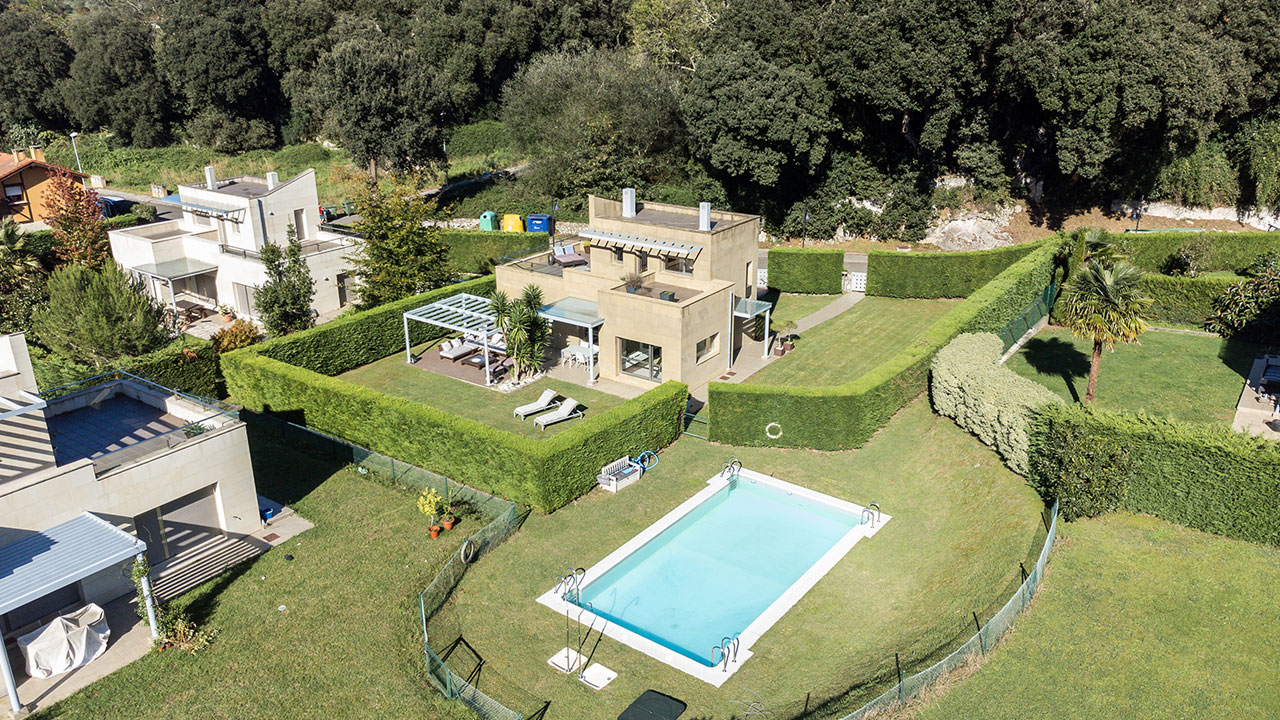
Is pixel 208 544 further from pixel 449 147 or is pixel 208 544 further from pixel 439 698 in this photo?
pixel 449 147

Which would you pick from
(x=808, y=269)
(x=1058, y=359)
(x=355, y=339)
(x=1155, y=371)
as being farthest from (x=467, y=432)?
(x=1155, y=371)

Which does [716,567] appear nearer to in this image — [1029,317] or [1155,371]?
[1155,371]

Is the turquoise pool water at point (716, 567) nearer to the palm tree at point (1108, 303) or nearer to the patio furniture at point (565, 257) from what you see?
the palm tree at point (1108, 303)

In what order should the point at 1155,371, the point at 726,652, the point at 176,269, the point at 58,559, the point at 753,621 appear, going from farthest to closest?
the point at 176,269, the point at 1155,371, the point at 753,621, the point at 726,652, the point at 58,559

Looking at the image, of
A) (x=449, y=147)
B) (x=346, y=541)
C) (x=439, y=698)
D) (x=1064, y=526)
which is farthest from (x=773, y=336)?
(x=449, y=147)

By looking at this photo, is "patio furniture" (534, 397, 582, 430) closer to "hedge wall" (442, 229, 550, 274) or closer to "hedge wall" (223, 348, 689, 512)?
"hedge wall" (223, 348, 689, 512)

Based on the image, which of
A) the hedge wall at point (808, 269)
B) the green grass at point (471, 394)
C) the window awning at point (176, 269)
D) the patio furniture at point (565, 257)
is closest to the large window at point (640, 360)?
the green grass at point (471, 394)

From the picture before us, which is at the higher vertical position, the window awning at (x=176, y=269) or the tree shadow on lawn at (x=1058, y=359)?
the window awning at (x=176, y=269)
